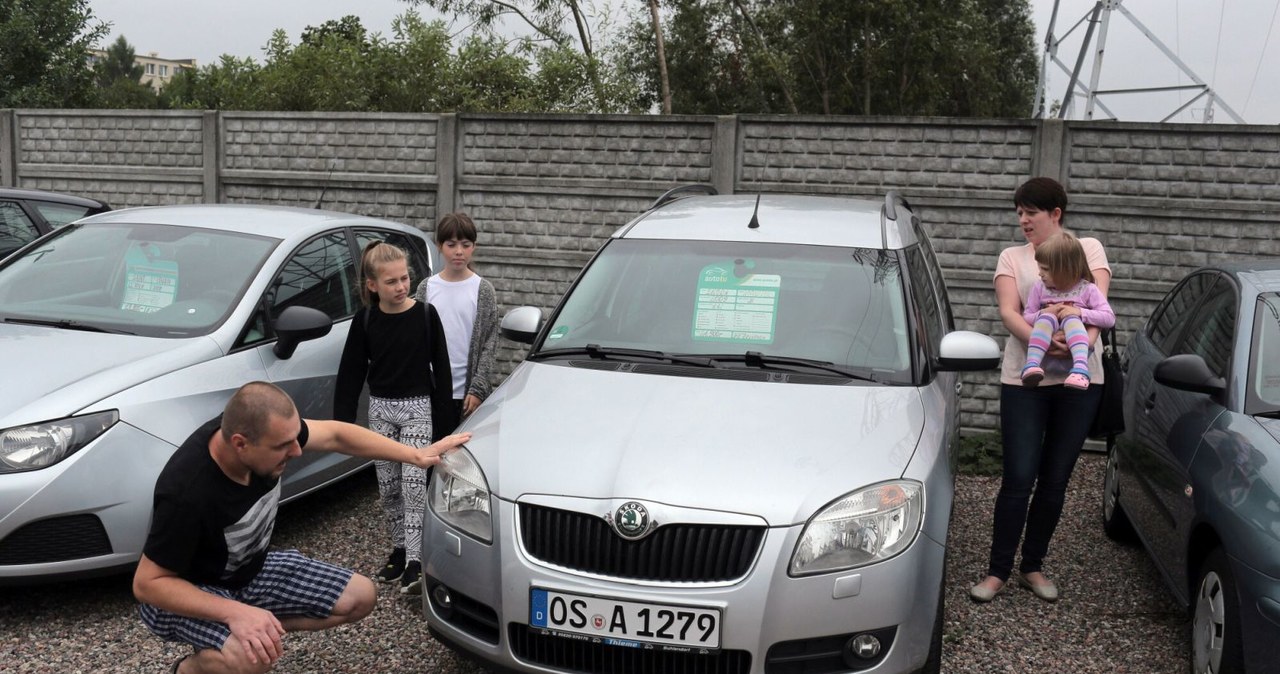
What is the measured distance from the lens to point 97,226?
568 centimetres

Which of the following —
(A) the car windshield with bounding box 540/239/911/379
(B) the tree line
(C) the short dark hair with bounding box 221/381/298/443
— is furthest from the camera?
(B) the tree line

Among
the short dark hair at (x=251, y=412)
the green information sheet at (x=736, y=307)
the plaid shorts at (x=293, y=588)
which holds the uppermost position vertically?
the green information sheet at (x=736, y=307)

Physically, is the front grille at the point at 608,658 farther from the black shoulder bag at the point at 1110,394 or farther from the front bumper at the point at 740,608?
the black shoulder bag at the point at 1110,394

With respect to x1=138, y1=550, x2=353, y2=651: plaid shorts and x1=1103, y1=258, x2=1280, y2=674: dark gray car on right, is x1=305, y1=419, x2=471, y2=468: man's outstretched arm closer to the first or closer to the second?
x1=138, y1=550, x2=353, y2=651: plaid shorts

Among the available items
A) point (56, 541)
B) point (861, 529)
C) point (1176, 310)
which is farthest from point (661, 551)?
point (1176, 310)

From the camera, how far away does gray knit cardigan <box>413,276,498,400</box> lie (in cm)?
509

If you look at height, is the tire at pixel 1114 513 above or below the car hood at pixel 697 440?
below

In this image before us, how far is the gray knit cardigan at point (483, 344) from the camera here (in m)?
5.09

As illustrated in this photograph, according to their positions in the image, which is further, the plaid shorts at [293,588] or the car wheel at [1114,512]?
the car wheel at [1114,512]

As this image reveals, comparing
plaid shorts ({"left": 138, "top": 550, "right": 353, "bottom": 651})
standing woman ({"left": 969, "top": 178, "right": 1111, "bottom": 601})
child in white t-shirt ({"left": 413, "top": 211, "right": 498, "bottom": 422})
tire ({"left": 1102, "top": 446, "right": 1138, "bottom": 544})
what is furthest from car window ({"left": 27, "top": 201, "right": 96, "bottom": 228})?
tire ({"left": 1102, "top": 446, "right": 1138, "bottom": 544})

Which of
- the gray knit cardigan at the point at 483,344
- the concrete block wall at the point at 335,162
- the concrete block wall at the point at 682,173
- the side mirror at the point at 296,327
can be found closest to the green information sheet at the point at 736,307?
the gray knit cardigan at the point at 483,344

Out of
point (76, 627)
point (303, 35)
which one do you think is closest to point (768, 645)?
point (76, 627)

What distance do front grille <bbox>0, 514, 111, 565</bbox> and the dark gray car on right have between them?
401cm

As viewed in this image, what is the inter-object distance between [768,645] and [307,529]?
127 inches
